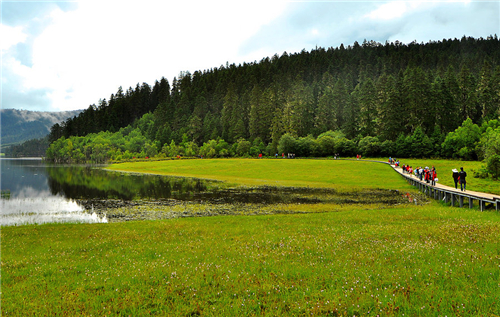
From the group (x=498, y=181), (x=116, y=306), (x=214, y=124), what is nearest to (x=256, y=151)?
(x=214, y=124)

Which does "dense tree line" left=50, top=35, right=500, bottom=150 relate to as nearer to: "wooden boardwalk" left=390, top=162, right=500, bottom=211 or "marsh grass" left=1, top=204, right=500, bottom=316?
"wooden boardwalk" left=390, top=162, right=500, bottom=211

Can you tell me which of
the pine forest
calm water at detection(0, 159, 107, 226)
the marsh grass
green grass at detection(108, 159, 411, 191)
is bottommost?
green grass at detection(108, 159, 411, 191)

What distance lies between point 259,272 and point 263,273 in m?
0.21

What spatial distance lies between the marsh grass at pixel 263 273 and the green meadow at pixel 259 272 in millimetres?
35

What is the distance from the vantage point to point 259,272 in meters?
8.96

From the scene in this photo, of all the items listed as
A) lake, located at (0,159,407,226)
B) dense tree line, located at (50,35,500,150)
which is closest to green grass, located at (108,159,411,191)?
lake, located at (0,159,407,226)

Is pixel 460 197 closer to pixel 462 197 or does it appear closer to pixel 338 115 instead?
pixel 462 197

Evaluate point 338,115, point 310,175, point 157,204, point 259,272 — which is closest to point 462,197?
point 259,272

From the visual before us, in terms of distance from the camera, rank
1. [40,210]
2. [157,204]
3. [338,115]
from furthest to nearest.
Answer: [338,115], [157,204], [40,210]

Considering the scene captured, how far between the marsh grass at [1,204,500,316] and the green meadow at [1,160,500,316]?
3cm

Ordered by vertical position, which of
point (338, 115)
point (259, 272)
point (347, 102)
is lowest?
point (259, 272)

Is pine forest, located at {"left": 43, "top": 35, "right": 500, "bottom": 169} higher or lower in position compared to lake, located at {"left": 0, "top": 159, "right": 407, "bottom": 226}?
higher

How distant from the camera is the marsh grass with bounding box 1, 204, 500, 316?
6.71 m

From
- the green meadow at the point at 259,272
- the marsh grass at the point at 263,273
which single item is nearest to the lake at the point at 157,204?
the green meadow at the point at 259,272
